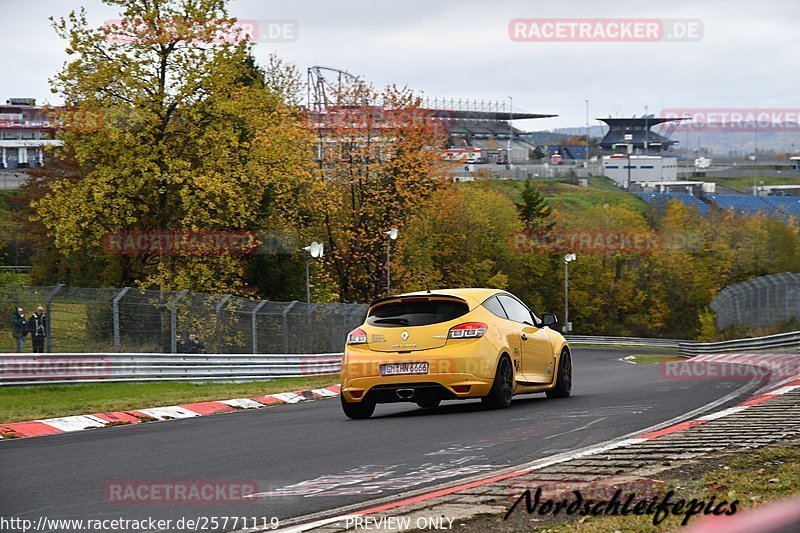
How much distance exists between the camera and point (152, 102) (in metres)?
37.3

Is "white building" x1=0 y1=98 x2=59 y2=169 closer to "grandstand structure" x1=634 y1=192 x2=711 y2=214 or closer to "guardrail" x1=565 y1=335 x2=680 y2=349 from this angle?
"grandstand structure" x1=634 y1=192 x2=711 y2=214

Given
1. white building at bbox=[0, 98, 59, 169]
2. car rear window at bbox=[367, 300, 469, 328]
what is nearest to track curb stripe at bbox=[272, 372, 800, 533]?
car rear window at bbox=[367, 300, 469, 328]

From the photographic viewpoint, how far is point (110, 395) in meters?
21.2

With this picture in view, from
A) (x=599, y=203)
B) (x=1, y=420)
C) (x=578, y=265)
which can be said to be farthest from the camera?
(x=599, y=203)

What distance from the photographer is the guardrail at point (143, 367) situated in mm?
22047

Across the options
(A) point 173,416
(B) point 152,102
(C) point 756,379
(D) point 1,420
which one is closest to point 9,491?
(D) point 1,420

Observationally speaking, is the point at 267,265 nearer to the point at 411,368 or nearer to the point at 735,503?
the point at 411,368

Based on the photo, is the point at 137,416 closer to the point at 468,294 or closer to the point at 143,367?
the point at 468,294

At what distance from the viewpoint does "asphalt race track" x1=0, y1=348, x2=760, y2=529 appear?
736 cm

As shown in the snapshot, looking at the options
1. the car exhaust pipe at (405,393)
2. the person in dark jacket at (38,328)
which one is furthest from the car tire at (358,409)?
the person in dark jacket at (38,328)

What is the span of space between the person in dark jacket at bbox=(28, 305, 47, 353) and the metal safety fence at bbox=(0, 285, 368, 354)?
87 millimetres

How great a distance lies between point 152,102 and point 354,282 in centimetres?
1846

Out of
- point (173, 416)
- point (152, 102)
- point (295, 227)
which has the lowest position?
point (173, 416)

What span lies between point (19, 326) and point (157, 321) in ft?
11.5
